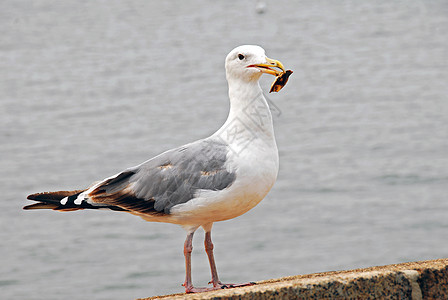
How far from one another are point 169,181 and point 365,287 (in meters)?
1.95

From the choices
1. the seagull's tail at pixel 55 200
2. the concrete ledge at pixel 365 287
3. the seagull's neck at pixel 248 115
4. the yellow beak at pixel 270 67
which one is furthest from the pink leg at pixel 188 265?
the yellow beak at pixel 270 67

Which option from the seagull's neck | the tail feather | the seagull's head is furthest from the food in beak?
the tail feather

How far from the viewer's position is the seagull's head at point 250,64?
586cm

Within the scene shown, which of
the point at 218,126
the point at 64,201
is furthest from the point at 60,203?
the point at 218,126

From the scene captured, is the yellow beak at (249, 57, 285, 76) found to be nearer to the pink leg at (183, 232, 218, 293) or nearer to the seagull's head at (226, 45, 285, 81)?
the seagull's head at (226, 45, 285, 81)

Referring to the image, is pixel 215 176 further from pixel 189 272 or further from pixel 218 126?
pixel 218 126

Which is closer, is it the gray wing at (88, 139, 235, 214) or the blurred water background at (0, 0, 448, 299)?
the gray wing at (88, 139, 235, 214)

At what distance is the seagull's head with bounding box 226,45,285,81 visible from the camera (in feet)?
19.2

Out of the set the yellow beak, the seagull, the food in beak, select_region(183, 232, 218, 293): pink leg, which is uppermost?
the yellow beak

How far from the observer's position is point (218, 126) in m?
18.0

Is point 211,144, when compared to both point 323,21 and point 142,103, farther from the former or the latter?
point 323,21

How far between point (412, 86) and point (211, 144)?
16149 mm

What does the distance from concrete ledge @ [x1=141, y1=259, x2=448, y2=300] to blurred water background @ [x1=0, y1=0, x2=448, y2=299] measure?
211 centimetres

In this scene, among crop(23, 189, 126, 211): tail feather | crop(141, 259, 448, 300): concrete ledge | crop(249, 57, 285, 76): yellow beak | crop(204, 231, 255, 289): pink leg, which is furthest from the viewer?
crop(23, 189, 126, 211): tail feather
